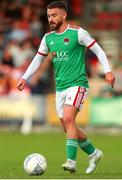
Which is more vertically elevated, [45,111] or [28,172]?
[28,172]

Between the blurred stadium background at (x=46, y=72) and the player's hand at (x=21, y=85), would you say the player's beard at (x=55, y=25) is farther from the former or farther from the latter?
the blurred stadium background at (x=46, y=72)

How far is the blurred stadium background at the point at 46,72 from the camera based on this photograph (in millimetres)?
22719

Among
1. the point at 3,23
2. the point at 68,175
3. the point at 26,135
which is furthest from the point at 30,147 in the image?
the point at 3,23

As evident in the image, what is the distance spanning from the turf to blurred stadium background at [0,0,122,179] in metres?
0.02

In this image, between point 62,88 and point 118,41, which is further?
point 118,41

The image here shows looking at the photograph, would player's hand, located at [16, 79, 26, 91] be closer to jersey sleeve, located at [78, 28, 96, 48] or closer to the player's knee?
the player's knee

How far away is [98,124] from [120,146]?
454 centimetres

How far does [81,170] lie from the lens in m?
12.0

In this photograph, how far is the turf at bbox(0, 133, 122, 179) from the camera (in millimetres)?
11066

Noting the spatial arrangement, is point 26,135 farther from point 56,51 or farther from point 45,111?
point 56,51

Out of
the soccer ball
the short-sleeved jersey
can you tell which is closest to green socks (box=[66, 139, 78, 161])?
the soccer ball

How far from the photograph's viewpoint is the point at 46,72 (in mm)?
25172

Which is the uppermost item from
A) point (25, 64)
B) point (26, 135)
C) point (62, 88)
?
point (62, 88)

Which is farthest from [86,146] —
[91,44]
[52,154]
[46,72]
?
[46,72]
